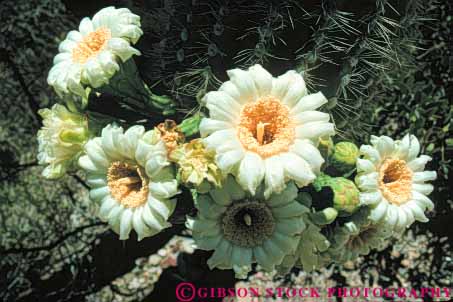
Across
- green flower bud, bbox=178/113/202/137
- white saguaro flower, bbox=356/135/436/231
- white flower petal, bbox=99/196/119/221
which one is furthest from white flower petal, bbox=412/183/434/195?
white flower petal, bbox=99/196/119/221

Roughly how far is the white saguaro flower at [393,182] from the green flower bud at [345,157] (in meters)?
0.02

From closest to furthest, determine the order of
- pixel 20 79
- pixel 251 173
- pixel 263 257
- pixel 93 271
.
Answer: pixel 251 173, pixel 263 257, pixel 93 271, pixel 20 79

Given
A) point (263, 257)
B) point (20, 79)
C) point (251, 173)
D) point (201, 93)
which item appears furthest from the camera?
point (20, 79)

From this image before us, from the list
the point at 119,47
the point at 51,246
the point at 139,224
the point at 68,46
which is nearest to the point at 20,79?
the point at 51,246

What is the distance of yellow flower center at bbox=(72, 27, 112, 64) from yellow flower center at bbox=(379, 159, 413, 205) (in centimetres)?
47

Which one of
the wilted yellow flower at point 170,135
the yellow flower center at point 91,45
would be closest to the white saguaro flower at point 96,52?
the yellow flower center at point 91,45

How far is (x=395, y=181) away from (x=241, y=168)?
0.29 m

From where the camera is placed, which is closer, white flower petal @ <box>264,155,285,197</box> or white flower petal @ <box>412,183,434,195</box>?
white flower petal @ <box>264,155,285,197</box>

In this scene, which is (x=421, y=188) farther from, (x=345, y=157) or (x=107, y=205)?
(x=107, y=205)

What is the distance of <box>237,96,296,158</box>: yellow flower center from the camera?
720 millimetres

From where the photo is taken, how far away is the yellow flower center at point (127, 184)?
77cm

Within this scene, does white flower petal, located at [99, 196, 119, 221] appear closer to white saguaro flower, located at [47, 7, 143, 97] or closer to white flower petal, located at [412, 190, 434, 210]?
white saguaro flower, located at [47, 7, 143, 97]

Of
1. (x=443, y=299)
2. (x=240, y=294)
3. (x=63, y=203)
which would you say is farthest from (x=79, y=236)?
(x=443, y=299)

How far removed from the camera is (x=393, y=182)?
2.78ft
